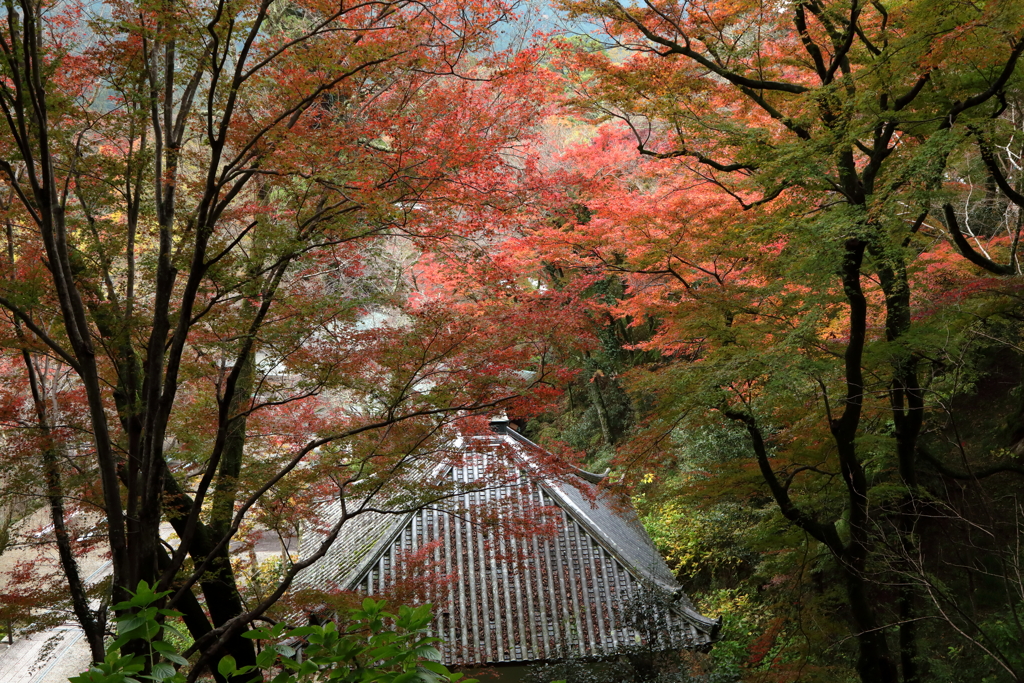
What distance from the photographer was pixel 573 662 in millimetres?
8320

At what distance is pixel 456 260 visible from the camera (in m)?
7.02

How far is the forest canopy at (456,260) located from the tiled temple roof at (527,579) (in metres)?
0.86

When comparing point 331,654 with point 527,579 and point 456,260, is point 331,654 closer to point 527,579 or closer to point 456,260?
point 456,260

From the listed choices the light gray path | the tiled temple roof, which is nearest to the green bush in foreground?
the tiled temple roof

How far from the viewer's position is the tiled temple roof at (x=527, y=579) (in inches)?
331

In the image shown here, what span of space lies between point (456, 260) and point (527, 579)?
4388 mm

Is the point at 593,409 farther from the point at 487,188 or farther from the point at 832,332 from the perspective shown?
the point at 487,188

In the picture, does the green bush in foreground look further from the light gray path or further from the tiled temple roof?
the light gray path

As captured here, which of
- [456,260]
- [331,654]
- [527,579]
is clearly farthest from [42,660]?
[331,654]

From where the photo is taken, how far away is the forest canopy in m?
4.71

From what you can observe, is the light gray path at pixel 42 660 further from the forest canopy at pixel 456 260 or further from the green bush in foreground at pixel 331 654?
the green bush in foreground at pixel 331 654

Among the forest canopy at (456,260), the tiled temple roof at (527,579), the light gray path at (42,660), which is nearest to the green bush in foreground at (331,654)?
the forest canopy at (456,260)

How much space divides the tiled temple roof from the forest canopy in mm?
855

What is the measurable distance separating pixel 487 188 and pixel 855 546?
482 centimetres
